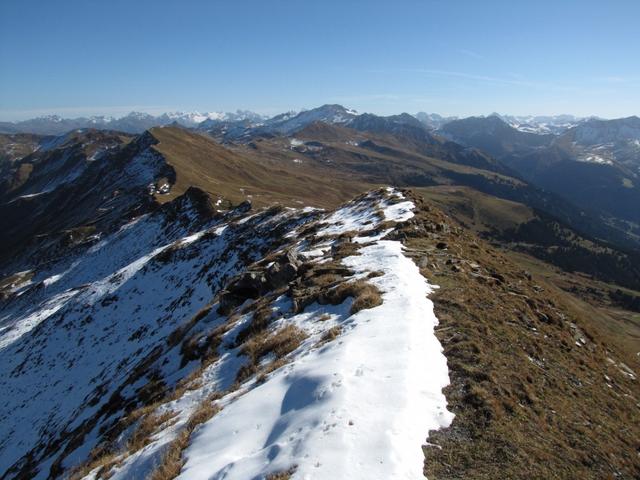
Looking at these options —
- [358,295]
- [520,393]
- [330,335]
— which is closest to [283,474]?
[330,335]

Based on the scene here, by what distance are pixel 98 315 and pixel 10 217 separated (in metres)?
186

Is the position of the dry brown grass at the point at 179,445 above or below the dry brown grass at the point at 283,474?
below

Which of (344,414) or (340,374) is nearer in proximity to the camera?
(344,414)

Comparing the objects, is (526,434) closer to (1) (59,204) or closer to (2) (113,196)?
(2) (113,196)

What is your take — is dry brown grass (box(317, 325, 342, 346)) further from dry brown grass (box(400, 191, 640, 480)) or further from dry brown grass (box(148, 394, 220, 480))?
dry brown grass (box(148, 394, 220, 480))

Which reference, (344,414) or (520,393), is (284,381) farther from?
(520,393)

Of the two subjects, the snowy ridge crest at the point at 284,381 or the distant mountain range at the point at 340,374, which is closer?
the snowy ridge crest at the point at 284,381

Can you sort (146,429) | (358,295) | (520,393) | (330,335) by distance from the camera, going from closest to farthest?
(520,393) → (146,429) → (330,335) → (358,295)

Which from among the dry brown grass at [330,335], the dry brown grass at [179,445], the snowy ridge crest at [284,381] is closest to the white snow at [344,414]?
the snowy ridge crest at [284,381]

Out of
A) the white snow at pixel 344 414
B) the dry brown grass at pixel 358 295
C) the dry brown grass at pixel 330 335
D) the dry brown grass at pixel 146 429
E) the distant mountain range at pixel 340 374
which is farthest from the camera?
the dry brown grass at pixel 358 295

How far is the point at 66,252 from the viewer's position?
4021 inches

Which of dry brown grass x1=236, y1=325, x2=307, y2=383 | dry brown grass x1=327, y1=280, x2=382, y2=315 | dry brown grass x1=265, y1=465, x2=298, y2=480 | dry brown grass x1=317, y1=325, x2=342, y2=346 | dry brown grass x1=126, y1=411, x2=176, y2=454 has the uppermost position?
dry brown grass x1=265, y1=465, x2=298, y2=480

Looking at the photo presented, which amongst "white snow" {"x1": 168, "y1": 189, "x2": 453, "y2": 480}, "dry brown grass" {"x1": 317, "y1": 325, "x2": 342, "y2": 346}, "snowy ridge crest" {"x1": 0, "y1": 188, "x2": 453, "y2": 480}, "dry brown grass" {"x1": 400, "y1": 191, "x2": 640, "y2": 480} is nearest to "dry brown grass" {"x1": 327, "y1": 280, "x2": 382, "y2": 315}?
"snowy ridge crest" {"x1": 0, "y1": 188, "x2": 453, "y2": 480}

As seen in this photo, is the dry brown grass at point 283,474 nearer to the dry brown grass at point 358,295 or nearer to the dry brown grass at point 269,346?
the dry brown grass at point 269,346
